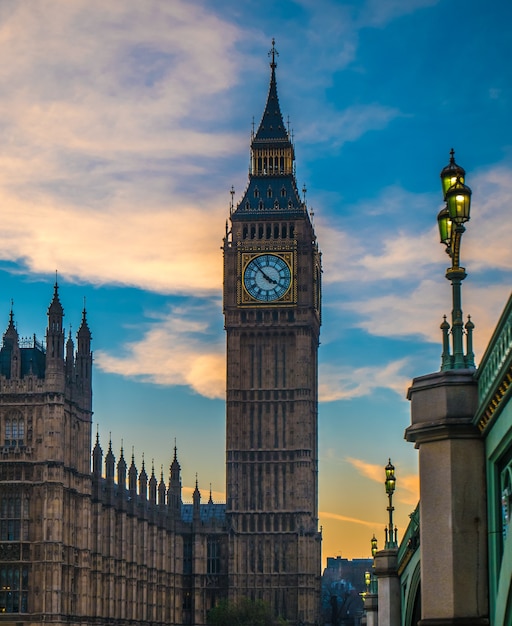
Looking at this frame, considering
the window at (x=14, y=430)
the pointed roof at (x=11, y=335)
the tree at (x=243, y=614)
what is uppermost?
the pointed roof at (x=11, y=335)

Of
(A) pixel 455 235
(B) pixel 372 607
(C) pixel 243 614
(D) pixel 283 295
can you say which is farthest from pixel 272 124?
(A) pixel 455 235

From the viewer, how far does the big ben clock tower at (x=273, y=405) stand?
124438 mm

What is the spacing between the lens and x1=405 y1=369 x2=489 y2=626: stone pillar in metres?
18.7

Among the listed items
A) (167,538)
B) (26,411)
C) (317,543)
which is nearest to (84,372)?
(26,411)

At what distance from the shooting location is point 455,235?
1920 centimetres

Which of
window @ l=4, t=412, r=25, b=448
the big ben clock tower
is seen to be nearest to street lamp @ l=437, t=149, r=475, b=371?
window @ l=4, t=412, r=25, b=448

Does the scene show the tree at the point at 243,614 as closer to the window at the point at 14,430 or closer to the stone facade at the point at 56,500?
the stone facade at the point at 56,500

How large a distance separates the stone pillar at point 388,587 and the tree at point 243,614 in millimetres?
72942

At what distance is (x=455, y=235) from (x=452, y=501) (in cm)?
332

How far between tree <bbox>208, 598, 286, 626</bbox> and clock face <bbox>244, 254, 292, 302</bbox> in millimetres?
25929

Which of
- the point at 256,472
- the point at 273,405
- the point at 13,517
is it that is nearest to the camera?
the point at 13,517

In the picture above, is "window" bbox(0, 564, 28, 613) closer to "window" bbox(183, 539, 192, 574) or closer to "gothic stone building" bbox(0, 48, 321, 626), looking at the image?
"gothic stone building" bbox(0, 48, 321, 626)

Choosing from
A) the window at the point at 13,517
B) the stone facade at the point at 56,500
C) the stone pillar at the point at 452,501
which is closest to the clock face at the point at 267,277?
the stone facade at the point at 56,500

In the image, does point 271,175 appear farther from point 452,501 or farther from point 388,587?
point 452,501
